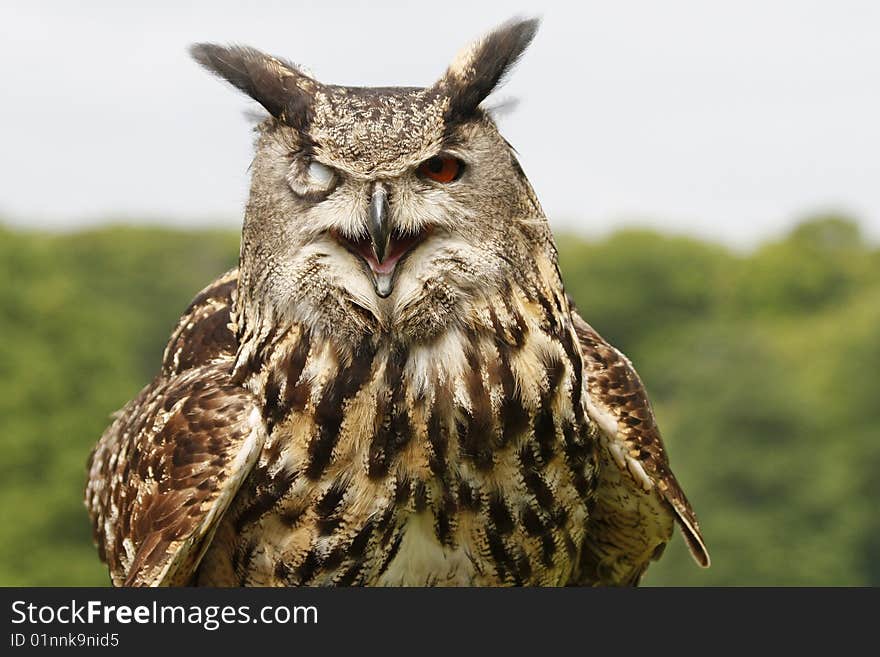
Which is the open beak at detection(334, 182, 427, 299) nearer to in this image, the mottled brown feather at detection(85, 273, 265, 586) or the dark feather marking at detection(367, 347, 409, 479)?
the dark feather marking at detection(367, 347, 409, 479)

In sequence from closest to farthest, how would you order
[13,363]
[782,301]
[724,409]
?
[13,363]
[724,409]
[782,301]

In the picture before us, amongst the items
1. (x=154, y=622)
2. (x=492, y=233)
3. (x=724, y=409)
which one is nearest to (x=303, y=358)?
(x=492, y=233)

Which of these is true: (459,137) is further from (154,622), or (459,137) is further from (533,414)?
(154,622)

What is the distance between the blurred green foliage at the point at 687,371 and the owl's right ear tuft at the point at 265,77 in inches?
582

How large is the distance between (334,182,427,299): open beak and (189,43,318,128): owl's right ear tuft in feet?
1.18

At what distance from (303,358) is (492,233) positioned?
2.03ft

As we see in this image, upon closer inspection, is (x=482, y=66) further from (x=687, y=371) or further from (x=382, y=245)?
(x=687, y=371)

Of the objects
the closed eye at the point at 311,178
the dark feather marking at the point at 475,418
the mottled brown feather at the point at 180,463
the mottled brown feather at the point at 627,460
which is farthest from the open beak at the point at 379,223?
the mottled brown feather at the point at 627,460

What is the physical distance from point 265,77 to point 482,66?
602 millimetres

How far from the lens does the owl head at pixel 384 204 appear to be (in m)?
3.16

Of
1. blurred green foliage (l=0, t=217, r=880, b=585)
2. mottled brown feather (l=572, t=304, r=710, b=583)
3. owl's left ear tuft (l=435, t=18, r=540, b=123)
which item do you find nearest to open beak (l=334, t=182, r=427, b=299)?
owl's left ear tuft (l=435, t=18, r=540, b=123)

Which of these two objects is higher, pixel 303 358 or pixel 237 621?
pixel 303 358

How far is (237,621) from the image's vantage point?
11.2 ft

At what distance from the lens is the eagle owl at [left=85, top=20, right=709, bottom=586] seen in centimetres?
323
